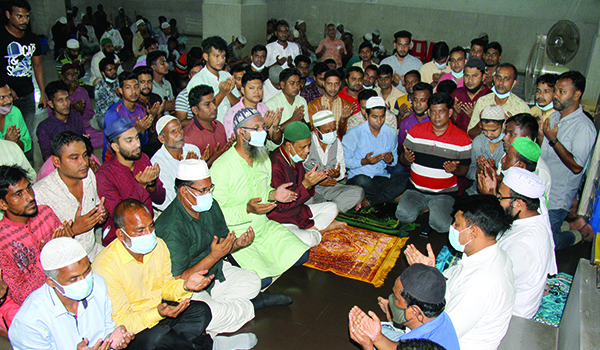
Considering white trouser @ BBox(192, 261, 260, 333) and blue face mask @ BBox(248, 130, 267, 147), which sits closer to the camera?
white trouser @ BBox(192, 261, 260, 333)

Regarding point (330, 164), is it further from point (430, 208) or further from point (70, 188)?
point (70, 188)

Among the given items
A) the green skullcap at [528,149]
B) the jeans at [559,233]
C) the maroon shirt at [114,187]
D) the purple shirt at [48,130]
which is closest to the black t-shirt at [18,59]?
the purple shirt at [48,130]

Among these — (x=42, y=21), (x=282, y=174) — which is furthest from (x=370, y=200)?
(x=42, y=21)

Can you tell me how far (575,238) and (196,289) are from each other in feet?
13.3

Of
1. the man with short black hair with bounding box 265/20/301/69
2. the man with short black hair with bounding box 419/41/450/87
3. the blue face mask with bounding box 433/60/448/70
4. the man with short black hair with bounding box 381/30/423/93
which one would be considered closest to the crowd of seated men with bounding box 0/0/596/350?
the man with short black hair with bounding box 419/41/450/87

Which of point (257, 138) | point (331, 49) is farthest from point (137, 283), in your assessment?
point (331, 49)

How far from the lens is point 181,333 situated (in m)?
3.08

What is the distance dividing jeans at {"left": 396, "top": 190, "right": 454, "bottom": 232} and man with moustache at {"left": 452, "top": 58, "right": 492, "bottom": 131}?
1.50 meters

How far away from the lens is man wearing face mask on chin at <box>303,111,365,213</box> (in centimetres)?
517

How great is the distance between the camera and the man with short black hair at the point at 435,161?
17.0 ft

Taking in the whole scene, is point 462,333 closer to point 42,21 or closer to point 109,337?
point 109,337

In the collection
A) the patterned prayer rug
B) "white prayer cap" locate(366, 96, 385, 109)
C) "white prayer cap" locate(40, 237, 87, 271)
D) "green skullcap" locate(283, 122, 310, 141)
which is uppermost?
"white prayer cap" locate(366, 96, 385, 109)

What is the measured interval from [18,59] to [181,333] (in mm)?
4012

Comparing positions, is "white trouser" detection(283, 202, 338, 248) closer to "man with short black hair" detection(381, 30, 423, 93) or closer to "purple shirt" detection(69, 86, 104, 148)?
"purple shirt" detection(69, 86, 104, 148)
